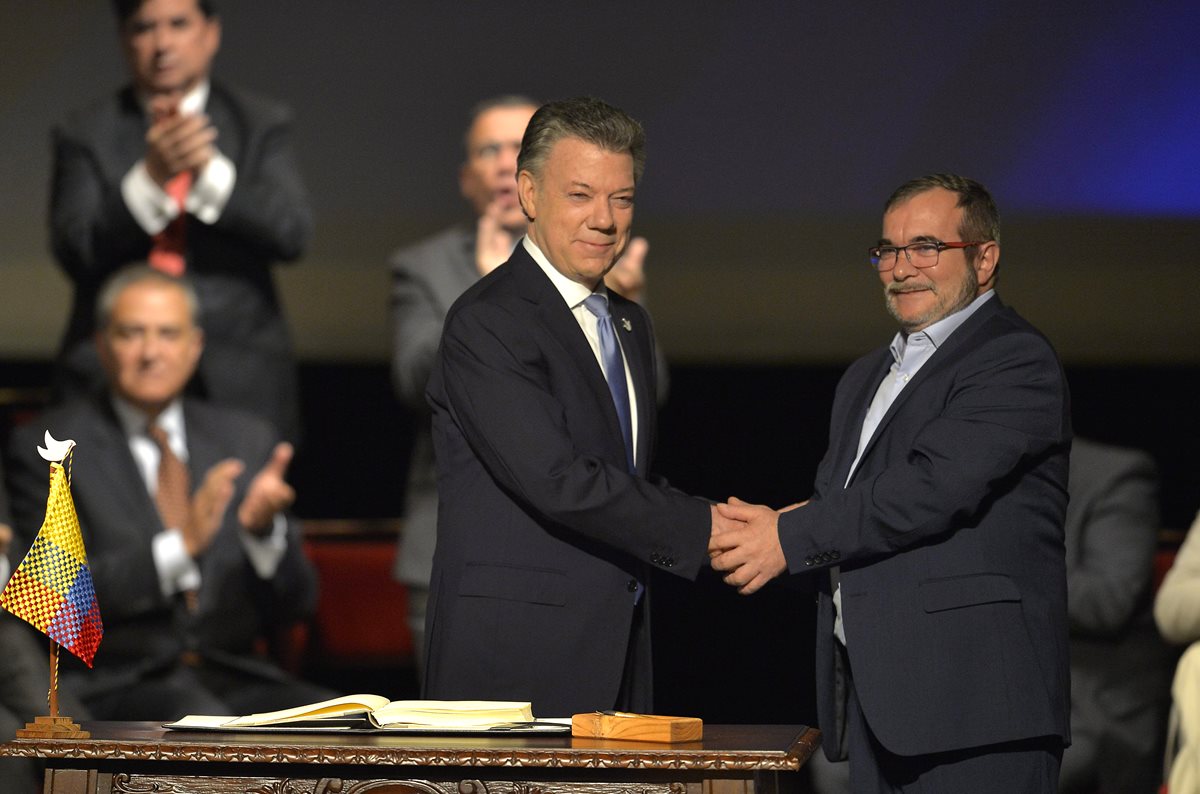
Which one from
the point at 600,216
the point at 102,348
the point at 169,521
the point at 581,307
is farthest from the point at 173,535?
the point at 600,216

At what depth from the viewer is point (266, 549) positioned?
4.54 m

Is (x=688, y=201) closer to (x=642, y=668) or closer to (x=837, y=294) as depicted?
(x=837, y=294)

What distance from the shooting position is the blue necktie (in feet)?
8.64

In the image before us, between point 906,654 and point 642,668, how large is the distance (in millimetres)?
394

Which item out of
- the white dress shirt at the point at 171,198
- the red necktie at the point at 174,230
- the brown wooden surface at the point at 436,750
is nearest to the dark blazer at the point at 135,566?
the red necktie at the point at 174,230

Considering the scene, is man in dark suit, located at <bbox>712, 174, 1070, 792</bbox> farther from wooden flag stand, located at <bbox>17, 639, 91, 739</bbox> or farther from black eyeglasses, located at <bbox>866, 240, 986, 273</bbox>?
wooden flag stand, located at <bbox>17, 639, 91, 739</bbox>

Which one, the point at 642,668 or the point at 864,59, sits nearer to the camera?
the point at 642,668

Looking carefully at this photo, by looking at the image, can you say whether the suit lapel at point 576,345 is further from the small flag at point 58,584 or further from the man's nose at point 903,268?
the small flag at point 58,584

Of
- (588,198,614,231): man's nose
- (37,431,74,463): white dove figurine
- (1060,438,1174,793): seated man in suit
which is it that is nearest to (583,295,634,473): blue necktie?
(588,198,614,231): man's nose

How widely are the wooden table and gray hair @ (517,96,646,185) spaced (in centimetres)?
96

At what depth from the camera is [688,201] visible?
491cm

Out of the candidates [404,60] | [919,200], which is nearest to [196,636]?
[404,60]

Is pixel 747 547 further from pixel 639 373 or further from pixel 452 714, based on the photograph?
pixel 452 714

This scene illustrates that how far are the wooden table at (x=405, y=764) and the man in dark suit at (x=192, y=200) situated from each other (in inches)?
109
